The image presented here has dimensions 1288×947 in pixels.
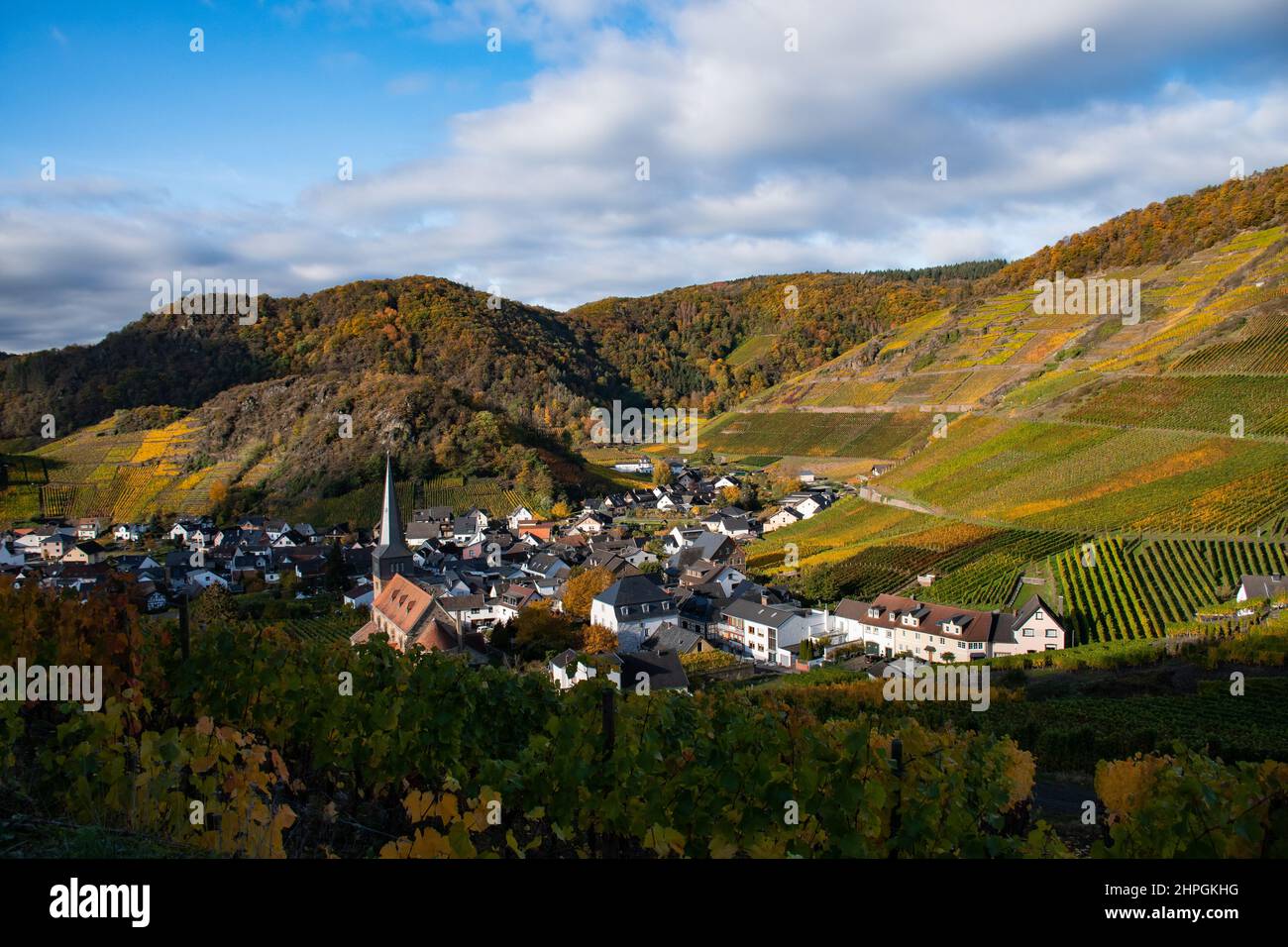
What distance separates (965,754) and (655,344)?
608ft

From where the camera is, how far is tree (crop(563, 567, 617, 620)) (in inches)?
1544

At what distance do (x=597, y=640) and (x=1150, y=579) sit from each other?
2340cm

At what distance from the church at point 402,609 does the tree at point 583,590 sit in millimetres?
6764

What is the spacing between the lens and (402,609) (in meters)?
32.8

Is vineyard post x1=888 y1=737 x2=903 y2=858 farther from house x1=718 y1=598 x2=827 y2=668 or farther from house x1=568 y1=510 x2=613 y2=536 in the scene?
house x1=568 y1=510 x2=613 y2=536

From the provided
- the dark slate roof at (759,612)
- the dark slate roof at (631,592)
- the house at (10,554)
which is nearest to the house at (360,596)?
the dark slate roof at (631,592)

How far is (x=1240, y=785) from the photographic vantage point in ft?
15.6

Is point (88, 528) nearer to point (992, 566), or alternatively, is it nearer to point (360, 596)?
point (360, 596)

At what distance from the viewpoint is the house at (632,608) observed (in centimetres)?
3647

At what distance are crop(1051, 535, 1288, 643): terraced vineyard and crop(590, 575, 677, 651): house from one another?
59.0ft

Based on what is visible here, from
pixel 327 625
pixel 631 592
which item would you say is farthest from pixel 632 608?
pixel 327 625

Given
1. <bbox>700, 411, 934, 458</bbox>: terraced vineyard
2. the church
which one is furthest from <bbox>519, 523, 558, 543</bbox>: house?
<bbox>700, 411, 934, 458</bbox>: terraced vineyard

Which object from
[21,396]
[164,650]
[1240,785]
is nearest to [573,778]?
[1240,785]
